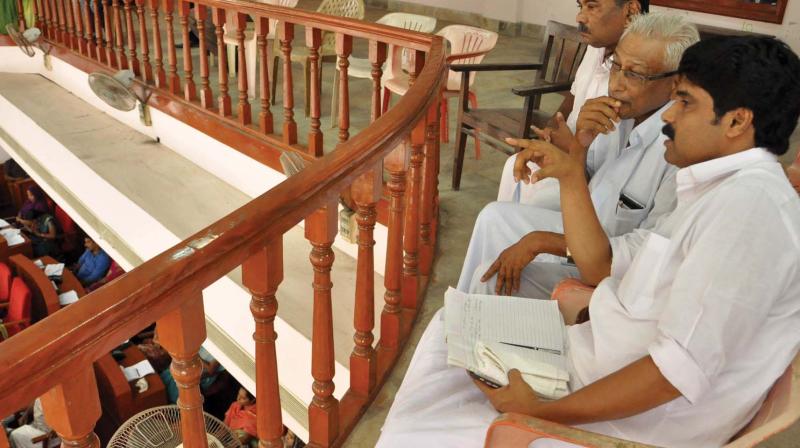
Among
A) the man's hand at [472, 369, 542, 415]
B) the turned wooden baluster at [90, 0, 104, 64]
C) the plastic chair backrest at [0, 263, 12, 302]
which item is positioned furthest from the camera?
the plastic chair backrest at [0, 263, 12, 302]

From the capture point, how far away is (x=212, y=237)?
1055 mm

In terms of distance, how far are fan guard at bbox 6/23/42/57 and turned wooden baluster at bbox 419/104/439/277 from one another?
213 inches

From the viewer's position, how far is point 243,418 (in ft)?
15.0

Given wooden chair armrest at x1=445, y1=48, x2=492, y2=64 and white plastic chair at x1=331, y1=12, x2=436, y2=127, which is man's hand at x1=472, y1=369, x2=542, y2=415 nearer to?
wooden chair armrest at x1=445, y1=48, x2=492, y2=64

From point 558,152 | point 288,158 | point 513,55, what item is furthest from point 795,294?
point 513,55

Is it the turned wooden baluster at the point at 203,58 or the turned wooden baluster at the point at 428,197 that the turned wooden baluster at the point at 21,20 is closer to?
the turned wooden baluster at the point at 203,58

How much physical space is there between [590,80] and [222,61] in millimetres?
2372

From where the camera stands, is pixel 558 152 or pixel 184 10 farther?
pixel 184 10

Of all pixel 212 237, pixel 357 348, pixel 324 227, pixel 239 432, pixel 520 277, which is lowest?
pixel 239 432

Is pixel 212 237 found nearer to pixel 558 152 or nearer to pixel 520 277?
pixel 558 152

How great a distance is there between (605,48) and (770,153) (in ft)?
4.38

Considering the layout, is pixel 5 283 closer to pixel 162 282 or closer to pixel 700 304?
pixel 162 282

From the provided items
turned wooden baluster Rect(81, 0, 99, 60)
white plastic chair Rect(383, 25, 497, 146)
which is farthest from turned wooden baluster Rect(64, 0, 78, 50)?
white plastic chair Rect(383, 25, 497, 146)

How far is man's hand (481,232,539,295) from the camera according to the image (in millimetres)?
1783
